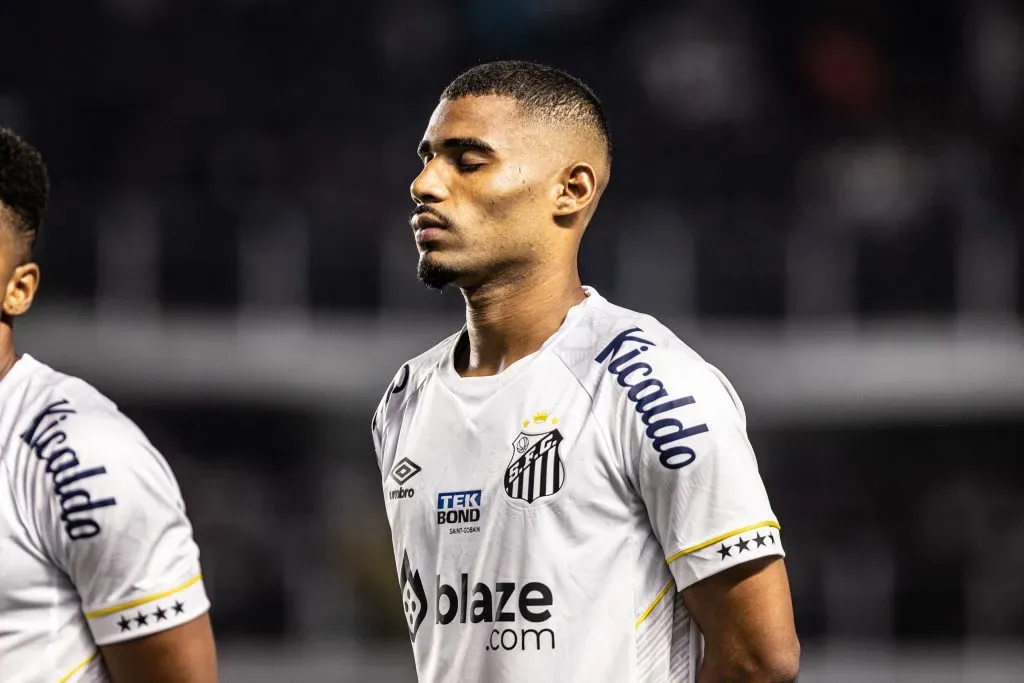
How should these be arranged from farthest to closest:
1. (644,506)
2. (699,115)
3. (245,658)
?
1. (699,115)
2. (245,658)
3. (644,506)

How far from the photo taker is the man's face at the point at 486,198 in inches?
125

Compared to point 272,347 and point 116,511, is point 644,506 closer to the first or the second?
point 116,511

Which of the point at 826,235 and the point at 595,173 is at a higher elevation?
the point at 595,173

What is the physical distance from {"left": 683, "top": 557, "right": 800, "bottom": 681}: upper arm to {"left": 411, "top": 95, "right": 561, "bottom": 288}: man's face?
2.57 feet

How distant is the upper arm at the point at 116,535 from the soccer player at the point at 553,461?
47 centimetres

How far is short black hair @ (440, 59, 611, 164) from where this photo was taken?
3.25m

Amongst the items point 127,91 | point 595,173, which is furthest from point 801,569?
point 595,173

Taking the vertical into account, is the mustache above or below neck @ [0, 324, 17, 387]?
above

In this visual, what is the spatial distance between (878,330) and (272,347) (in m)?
4.42

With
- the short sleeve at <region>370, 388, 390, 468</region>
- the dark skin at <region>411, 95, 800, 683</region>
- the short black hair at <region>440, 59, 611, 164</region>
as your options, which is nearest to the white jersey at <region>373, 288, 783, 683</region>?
the dark skin at <region>411, 95, 800, 683</region>

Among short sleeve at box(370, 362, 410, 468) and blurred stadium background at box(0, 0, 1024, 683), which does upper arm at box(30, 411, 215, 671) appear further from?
blurred stadium background at box(0, 0, 1024, 683)

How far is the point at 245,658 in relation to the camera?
10961mm

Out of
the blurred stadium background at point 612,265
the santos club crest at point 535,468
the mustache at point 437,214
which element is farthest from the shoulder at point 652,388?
the blurred stadium background at point 612,265

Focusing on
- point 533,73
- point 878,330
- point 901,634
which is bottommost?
point 901,634
